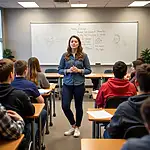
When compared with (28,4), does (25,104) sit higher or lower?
lower

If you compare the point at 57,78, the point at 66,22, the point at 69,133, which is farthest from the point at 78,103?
the point at 66,22

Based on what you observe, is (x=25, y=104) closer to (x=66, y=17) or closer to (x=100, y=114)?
(x=100, y=114)

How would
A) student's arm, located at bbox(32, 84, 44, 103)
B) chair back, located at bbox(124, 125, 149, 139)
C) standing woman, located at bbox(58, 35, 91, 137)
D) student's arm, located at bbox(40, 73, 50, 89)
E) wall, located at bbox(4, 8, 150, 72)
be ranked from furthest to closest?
wall, located at bbox(4, 8, 150, 72) < student's arm, located at bbox(40, 73, 50, 89) < standing woman, located at bbox(58, 35, 91, 137) < student's arm, located at bbox(32, 84, 44, 103) < chair back, located at bbox(124, 125, 149, 139)

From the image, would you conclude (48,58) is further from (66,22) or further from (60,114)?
(60,114)

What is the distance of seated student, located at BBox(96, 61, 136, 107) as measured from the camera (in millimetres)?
2727

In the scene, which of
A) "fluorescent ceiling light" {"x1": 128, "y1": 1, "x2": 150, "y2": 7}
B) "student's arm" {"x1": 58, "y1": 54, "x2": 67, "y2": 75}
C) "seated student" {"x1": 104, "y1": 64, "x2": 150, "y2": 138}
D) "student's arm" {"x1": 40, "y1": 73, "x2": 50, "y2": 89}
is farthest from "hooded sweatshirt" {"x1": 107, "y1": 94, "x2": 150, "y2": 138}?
"fluorescent ceiling light" {"x1": 128, "y1": 1, "x2": 150, "y2": 7}

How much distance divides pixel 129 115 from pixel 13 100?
1.07 meters

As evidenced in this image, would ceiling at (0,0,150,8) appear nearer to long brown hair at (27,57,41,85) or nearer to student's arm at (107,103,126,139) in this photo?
long brown hair at (27,57,41,85)

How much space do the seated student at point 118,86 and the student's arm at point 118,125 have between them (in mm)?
1005

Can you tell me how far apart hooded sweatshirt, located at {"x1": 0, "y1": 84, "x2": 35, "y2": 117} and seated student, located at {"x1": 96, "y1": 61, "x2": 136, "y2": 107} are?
100 cm

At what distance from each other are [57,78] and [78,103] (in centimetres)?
287

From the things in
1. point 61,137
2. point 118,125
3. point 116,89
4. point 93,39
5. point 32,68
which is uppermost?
point 93,39

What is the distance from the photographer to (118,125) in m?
1.76

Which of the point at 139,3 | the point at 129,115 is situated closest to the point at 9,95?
the point at 129,115
